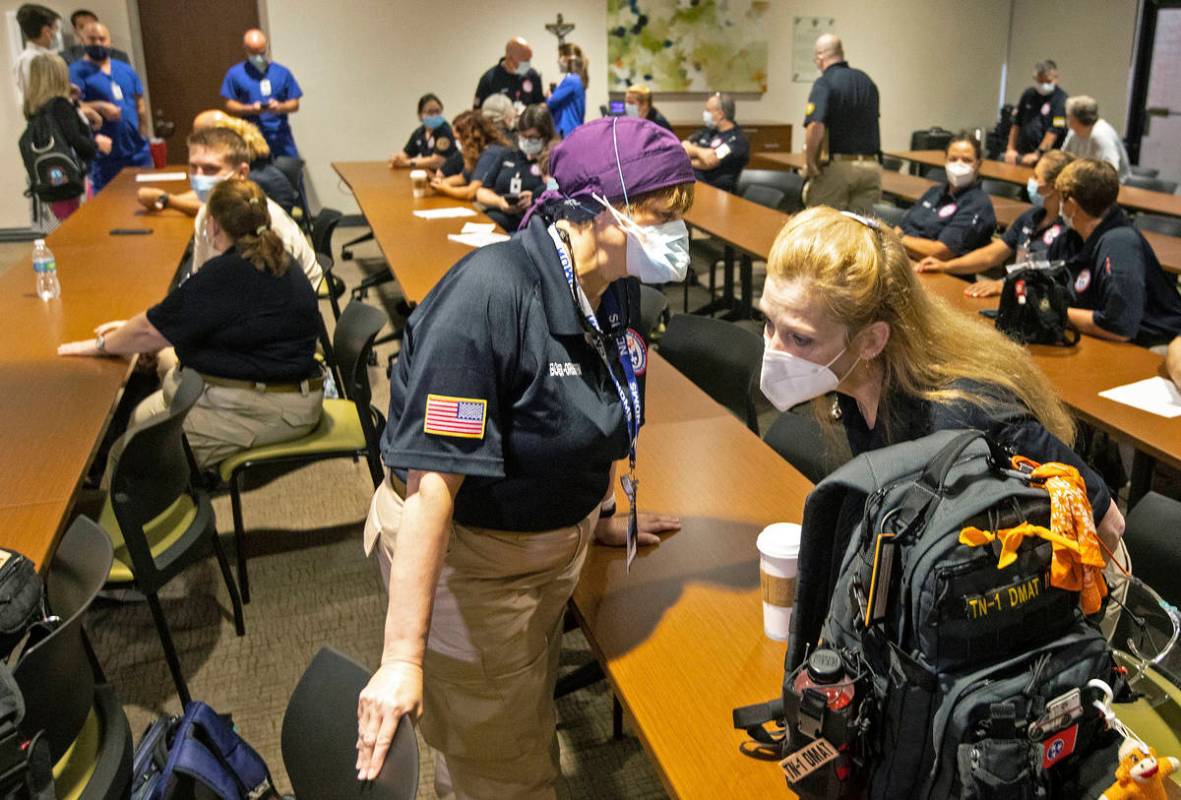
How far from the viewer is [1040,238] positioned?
398 cm

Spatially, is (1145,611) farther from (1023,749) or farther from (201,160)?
(201,160)

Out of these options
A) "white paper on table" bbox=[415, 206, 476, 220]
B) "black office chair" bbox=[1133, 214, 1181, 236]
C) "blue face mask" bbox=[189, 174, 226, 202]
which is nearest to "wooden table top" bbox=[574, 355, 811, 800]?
"blue face mask" bbox=[189, 174, 226, 202]

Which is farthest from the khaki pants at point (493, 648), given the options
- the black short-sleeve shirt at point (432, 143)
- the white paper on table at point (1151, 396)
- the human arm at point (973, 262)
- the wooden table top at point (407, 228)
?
the black short-sleeve shirt at point (432, 143)

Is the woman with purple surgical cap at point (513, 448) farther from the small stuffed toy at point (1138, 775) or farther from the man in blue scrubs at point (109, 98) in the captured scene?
the man in blue scrubs at point (109, 98)

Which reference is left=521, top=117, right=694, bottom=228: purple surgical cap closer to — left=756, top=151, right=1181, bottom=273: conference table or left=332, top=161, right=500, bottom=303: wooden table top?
left=332, top=161, right=500, bottom=303: wooden table top

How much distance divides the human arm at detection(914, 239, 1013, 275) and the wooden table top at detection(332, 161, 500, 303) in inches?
85.2

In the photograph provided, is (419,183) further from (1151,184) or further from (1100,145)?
(1151,184)

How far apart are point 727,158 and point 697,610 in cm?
639

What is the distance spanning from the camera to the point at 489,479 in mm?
1595

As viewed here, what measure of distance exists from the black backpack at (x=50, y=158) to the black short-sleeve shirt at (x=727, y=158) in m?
4.52

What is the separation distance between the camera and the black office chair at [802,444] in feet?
8.38

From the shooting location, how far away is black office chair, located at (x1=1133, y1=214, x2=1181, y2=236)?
5.59m

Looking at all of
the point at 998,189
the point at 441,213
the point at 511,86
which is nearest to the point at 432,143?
the point at 511,86

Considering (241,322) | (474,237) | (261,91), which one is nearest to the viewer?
(241,322)
